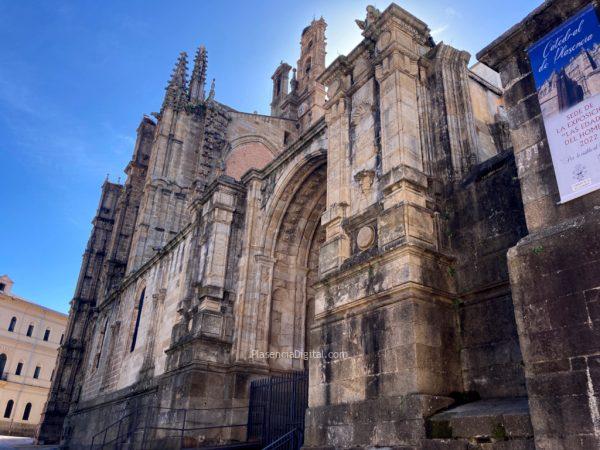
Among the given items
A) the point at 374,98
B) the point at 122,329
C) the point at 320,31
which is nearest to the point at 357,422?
the point at 374,98

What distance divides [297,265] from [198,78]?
76.1 ft

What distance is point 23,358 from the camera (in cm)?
5188

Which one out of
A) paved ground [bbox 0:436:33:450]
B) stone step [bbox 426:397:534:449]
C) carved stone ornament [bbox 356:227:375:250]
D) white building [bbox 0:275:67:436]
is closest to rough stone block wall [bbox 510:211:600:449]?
stone step [bbox 426:397:534:449]

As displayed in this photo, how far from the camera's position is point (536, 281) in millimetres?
5031

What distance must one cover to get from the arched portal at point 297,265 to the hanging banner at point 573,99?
753 centimetres

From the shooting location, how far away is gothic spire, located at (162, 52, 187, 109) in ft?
102

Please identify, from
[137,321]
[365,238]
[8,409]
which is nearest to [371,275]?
[365,238]

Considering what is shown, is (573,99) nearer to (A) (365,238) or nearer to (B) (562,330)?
(B) (562,330)

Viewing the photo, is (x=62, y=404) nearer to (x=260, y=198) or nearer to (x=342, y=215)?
(x=260, y=198)

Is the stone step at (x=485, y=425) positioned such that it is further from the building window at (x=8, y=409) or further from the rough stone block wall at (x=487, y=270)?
the building window at (x=8, y=409)

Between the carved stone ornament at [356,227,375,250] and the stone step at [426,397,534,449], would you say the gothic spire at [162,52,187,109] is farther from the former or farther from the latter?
the stone step at [426,397,534,449]

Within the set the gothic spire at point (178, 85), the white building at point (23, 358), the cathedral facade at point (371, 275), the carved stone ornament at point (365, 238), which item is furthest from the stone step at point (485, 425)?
the white building at point (23, 358)

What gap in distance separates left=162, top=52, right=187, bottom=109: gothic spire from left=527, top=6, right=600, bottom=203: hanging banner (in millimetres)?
27303

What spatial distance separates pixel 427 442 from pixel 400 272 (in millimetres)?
2264
